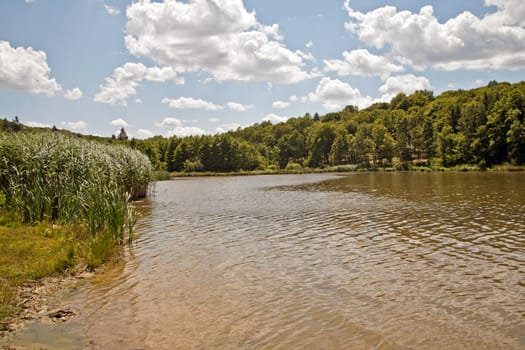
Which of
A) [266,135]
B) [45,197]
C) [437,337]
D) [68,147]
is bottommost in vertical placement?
[437,337]

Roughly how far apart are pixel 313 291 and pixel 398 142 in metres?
110

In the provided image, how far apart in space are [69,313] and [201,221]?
520 inches

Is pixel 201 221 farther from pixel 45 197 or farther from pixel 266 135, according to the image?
pixel 266 135

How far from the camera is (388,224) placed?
1828 centimetres

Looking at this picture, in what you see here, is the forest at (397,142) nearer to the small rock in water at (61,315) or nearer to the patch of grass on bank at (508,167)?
the patch of grass on bank at (508,167)

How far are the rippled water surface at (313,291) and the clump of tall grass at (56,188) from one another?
1707mm

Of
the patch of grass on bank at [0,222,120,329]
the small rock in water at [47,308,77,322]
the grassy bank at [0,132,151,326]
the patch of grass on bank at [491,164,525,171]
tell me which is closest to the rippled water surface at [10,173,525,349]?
the small rock in water at [47,308,77,322]

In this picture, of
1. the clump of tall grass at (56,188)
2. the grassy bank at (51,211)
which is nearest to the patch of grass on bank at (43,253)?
the grassy bank at (51,211)

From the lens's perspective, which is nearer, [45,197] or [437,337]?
[437,337]

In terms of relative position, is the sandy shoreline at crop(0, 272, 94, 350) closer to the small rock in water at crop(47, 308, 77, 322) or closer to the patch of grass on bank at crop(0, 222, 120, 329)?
the small rock in water at crop(47, 308, 77, 322)

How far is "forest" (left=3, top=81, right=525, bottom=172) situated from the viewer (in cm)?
8138

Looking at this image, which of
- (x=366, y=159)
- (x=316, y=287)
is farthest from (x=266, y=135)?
(x=316, y=287)

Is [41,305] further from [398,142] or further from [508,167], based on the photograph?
[398,142]

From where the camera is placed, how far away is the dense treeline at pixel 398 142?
81.4 m
